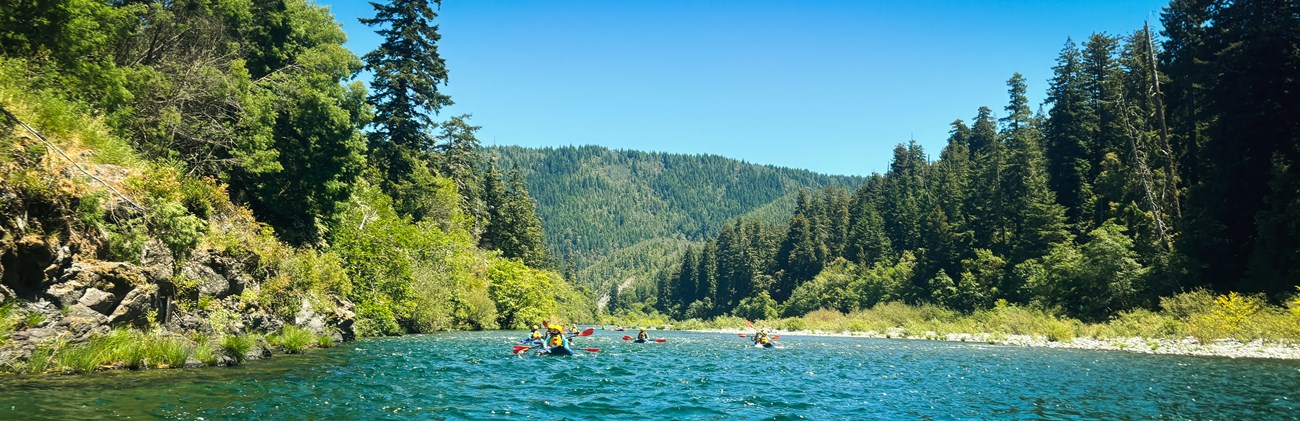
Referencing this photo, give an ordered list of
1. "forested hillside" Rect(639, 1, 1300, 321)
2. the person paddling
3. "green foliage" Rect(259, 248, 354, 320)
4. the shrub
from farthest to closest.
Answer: the person paddling, "forested hillside" Rect(639, 1, 1300, 321), "green foliage" Rect(259, 248, 354, 320), the shrub

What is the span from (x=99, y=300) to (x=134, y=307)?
1009 millimetres

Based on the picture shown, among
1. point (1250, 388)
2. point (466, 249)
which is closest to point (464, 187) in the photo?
point (466, 249)

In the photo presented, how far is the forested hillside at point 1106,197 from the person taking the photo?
32625 millimetres

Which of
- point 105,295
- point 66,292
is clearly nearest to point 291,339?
point 105,295

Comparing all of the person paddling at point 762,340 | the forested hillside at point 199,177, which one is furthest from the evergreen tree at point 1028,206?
the forested hillside at point 199,177

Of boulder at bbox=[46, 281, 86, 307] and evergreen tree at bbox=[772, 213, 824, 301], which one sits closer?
boulder at bbox=[46, 281, 86, 307]

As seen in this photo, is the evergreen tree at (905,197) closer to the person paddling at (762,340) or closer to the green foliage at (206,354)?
the person paddling at (762,340)

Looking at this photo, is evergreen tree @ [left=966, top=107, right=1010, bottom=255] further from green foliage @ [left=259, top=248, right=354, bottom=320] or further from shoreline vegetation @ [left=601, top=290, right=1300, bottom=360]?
green foliage @ [left=259, top=248, right=354, bottom=320]

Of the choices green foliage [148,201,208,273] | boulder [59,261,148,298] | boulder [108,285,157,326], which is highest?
green foliage [148,201,208,273]

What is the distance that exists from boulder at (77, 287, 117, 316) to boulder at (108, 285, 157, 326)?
163 millimetres

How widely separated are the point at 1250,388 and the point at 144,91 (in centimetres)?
3107

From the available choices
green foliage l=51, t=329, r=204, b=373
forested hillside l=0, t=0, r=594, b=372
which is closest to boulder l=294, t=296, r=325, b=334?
forested hillside l=0, t=0, r=594, b=372

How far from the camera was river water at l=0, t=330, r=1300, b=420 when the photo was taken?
11.4 metres

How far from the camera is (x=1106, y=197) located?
53.1 meters
